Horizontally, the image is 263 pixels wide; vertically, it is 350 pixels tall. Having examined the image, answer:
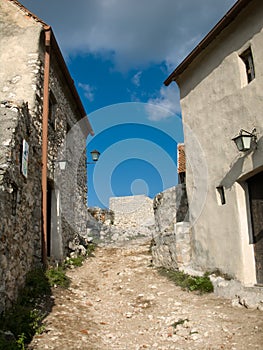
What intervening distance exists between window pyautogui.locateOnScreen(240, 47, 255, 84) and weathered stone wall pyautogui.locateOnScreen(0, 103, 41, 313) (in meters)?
4.48

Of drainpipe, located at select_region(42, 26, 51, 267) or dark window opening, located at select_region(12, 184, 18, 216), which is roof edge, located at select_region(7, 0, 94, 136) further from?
dark window opening, located at select_region(12, 184, 18, 216)

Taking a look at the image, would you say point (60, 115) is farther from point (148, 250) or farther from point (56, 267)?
point (148, 250)

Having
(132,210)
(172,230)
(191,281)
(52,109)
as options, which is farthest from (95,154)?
(132,210)

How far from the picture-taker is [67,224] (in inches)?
408

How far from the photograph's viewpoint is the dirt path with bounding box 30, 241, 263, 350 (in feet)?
14.5

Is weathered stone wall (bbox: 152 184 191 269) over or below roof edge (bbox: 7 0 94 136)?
below

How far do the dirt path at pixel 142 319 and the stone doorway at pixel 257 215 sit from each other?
1.04 meters

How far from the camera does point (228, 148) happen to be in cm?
700

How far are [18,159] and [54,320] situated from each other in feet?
8.84

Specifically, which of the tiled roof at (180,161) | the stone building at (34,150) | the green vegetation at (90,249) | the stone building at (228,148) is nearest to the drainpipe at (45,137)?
the stone building at (34,150)

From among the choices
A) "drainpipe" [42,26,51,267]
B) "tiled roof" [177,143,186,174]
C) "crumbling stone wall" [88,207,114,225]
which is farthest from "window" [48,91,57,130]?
"crumbling stone wall" [88,207,114,225]

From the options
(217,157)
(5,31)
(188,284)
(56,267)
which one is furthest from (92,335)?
(5,31)

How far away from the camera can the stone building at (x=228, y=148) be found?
6.42 metres

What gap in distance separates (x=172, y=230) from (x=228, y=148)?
2.88 metres
